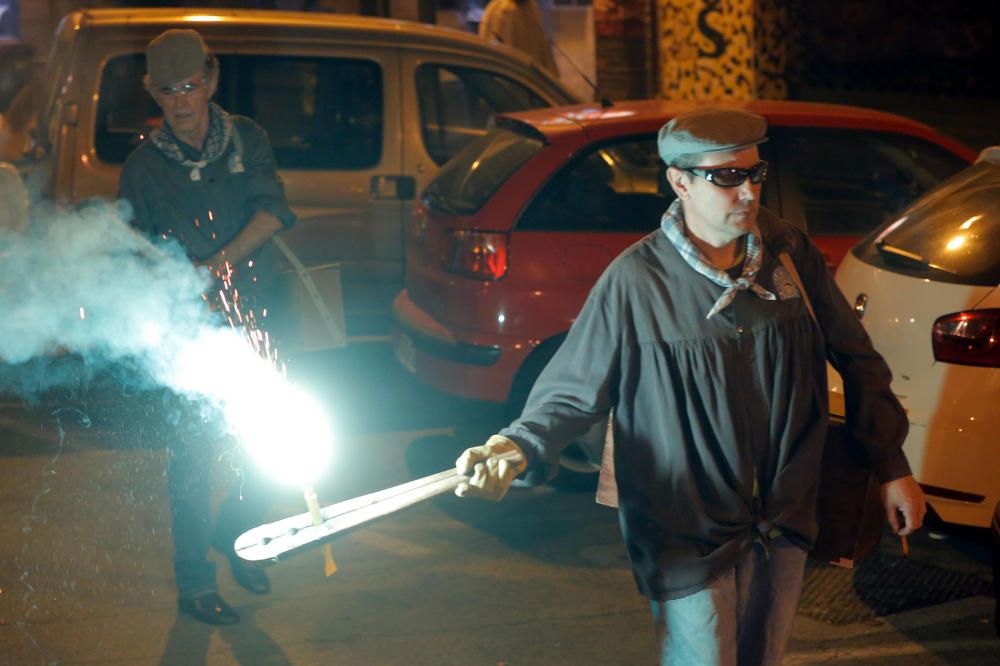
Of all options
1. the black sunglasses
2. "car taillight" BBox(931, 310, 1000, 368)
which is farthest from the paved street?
the black sunglasses

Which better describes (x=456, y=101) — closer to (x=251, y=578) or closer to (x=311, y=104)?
(x=311, y=104)

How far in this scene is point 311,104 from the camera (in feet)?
25.7

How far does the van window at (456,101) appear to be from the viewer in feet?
26.1

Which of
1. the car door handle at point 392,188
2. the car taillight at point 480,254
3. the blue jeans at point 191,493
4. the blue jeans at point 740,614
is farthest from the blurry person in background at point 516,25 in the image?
the blue jeans at point 740,614

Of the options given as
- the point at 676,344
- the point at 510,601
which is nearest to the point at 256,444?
the point at 510,601

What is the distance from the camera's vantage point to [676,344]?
291 centimetres

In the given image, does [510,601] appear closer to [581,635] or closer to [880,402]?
[581,635]

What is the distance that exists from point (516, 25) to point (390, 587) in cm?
809

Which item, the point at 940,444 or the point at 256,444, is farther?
the point at 940,444

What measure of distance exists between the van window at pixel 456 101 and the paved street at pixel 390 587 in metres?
2.27

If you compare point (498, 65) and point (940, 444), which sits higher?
point (498, 65)

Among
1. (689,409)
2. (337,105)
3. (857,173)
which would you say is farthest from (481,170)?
(689,409)

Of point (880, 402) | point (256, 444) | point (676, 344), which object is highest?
point (676, 344)

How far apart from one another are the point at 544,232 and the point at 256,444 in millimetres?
2349
